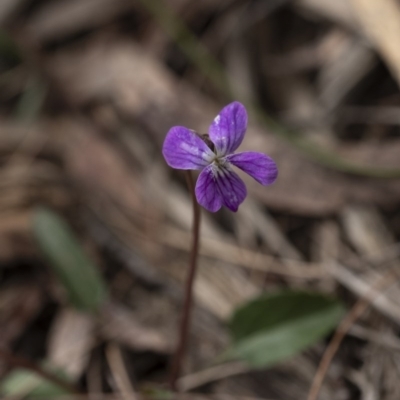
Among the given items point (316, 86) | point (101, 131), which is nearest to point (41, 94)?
point (101, 131)

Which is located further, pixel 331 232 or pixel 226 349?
pixel 331 232

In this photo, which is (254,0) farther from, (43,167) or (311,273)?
(311,273)

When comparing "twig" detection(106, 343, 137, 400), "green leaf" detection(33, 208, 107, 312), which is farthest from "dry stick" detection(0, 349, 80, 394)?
"green leaf" detection(33, 208, 107, 312)

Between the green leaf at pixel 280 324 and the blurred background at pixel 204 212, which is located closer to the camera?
the green leaf at pixel 280 324

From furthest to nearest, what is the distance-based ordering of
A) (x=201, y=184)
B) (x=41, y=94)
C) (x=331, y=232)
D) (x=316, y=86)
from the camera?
(x=41, y=94), (x=316, y=86), (x=331, y=232), (x=201, y=184)

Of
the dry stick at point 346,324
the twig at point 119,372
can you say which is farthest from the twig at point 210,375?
the dry stick at point 346,324

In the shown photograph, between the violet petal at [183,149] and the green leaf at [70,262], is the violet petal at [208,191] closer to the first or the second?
the violet petal at [183,149]
